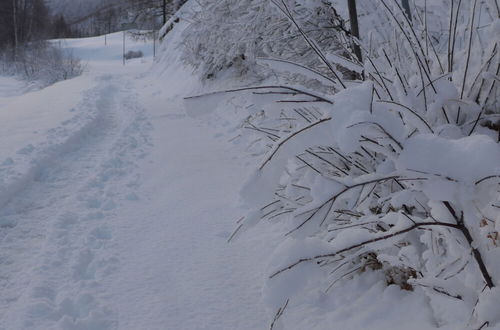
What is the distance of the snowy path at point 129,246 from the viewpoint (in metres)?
1.88

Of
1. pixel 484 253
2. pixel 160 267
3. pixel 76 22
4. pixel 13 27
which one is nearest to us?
pixel 484 253

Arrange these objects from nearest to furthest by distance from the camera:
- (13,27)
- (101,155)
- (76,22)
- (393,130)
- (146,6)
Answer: (393,130) < (101,155) < (146,6) < (13,27) < (76,22)

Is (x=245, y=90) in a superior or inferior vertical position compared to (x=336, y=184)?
superior

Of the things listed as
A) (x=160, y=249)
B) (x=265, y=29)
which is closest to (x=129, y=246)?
(x=160, y=249)

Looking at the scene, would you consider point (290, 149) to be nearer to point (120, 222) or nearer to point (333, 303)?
point (333, 303)

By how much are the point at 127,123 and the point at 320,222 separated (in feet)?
21.1

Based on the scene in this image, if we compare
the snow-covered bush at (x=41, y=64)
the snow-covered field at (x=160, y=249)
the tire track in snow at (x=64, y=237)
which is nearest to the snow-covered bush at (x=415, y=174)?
the snow-covered field at (x=160, y=249)

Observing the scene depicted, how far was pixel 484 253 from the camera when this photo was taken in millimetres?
934

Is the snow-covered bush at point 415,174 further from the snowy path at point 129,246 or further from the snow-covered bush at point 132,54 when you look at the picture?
the snow-covered bush at point 132,54

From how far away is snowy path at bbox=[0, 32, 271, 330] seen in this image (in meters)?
1.88

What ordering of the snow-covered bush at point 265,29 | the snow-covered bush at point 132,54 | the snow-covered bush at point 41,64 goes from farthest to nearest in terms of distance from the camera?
the snow-covered bush at point 132,54 < the snow-covered bush at point 41,64 < the snow-covered bush at point 265,29

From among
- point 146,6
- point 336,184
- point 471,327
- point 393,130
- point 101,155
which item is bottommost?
point 101,155

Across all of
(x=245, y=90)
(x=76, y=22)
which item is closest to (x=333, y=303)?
(x=245, y=90)

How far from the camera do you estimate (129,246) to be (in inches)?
101
